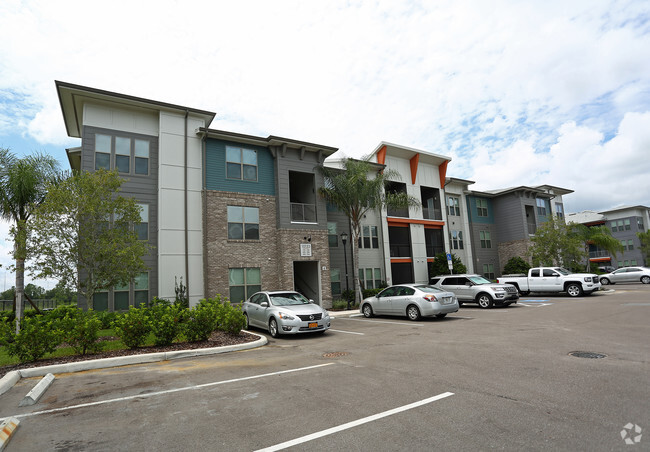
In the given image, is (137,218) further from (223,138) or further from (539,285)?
(539,285)

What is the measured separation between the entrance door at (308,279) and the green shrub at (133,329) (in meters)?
12.4

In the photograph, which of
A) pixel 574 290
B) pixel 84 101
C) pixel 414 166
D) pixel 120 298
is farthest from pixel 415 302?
pixel 414 166

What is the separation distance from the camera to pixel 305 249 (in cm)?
2108

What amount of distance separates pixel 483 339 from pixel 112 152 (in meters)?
17.0

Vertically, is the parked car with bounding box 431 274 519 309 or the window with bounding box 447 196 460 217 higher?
the window with bounding box 447 196 460 217

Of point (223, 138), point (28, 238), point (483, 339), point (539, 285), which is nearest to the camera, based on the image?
point (483, 339)

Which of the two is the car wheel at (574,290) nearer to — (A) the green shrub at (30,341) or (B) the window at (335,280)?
(B) the window at (335,280)

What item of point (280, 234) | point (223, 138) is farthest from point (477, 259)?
point (223, 138)

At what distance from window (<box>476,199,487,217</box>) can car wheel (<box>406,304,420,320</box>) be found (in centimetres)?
2440

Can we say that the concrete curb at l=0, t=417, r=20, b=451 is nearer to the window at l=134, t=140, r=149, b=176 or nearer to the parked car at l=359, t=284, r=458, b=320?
the parked car at l=359, t=284, r=458, b=320

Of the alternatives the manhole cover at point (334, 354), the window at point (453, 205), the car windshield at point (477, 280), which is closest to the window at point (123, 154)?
the manhole cover at point (334, 354)

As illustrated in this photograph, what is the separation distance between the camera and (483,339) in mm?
10023

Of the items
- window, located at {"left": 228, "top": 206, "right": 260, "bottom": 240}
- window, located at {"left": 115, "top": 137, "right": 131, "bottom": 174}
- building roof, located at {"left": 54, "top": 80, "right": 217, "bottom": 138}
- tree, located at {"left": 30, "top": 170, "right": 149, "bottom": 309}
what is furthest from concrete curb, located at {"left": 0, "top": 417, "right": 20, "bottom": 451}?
building roof, located at {"left": 54, "top": 80, "right": 217, "bottom": 138}

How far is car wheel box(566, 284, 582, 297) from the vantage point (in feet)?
76.8
